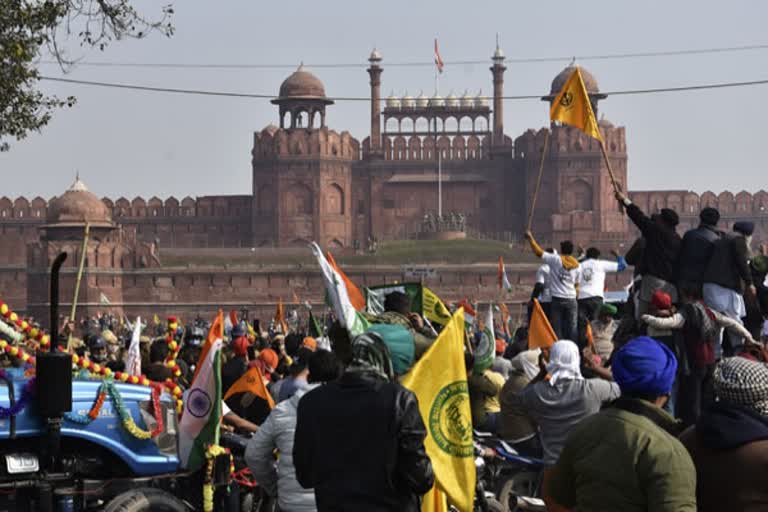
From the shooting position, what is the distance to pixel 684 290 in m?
7.90

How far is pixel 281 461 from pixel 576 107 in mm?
5387

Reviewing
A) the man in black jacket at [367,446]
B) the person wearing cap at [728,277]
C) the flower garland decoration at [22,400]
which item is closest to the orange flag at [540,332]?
the person wearing cap at [728,277]

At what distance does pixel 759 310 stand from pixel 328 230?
49963 mm

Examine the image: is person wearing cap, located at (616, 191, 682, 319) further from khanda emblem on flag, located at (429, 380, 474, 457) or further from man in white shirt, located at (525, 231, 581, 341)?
khanda emblem on flag, located at (429, 380, 474, 457)

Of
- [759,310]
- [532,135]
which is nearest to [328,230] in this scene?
[532,135]

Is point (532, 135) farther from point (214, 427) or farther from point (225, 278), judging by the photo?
→ point (214, 427)

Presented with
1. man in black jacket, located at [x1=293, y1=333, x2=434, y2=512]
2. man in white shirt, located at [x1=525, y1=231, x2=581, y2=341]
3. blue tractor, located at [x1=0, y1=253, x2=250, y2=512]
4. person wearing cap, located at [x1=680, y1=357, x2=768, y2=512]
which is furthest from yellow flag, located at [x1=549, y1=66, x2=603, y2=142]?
person wearing cap, located at [x1=680, y1=357, x2=768, y2=512]

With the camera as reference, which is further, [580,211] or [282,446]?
[580,211]

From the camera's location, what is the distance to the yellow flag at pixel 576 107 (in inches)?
386

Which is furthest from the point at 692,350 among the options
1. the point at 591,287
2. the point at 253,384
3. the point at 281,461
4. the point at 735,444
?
the point at 735,444

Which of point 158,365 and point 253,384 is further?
point 158,365

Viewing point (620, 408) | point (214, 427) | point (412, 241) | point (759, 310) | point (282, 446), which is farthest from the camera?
point (412, 241)

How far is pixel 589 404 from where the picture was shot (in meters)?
6.52

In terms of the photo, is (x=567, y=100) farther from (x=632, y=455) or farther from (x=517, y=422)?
(x=632, y=455)
